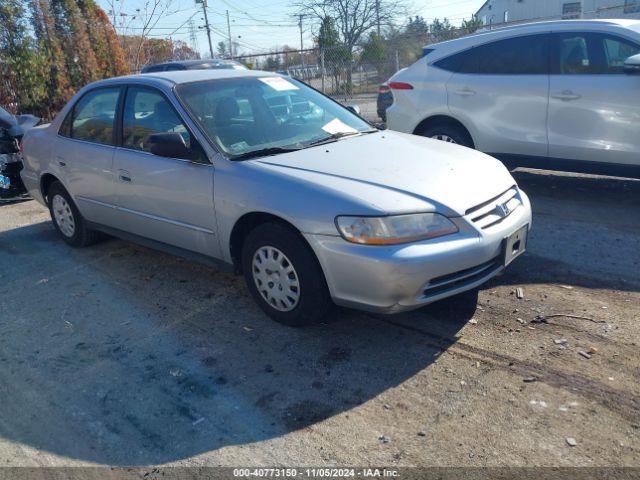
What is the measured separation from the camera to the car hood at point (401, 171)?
11.6ft

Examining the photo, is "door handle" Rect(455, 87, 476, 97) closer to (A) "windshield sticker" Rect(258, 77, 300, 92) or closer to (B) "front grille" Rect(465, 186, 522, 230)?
(A) "windshield sticker" Rect(258, 77, 300, 92)

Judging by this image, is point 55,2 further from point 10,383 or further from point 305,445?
point 305,445

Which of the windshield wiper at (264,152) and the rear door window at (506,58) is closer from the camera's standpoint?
the windshield wiper at (264,152)

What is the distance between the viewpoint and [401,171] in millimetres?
3844

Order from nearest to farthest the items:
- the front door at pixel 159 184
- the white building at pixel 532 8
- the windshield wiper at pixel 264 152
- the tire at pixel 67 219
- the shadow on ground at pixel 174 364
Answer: the shadow on ground at pixel 174 364
the windshield wiper at pixel 264 152
the front door at pixel 159 184
the tire at pixel 67 219
the white building at pixel 532 8

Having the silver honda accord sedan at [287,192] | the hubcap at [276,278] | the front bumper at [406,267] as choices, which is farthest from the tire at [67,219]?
the front bumper at [406,267]

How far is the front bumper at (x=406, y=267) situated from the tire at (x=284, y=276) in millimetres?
119

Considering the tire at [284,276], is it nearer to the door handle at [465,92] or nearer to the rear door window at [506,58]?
the door handle at [465,92]

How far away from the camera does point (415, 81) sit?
7.34m

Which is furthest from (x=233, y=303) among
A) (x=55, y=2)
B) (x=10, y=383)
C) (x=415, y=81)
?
(x=55, y=2)

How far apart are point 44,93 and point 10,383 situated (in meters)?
13.9

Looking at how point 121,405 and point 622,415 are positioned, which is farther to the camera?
point 121,405

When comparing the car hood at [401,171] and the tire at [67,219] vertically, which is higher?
the car hood at [401,171]

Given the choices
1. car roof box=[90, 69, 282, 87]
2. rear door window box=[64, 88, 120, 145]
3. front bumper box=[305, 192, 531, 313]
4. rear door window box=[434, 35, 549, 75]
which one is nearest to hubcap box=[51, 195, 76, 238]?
rear door window box=[64, 88, 120, 145]
